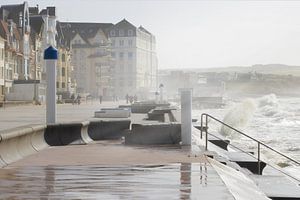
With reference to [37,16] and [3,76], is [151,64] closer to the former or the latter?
[37,16]

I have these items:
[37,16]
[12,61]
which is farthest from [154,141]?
[37,16]

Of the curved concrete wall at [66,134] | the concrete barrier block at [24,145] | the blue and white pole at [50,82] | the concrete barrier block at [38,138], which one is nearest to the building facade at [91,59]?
the curved concrete wall at [66,134]

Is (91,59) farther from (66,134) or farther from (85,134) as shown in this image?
(66,134)

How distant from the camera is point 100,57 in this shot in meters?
118

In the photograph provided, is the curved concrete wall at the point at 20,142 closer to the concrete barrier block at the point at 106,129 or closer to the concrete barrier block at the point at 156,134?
the concrete barrier block at the point at 156,134

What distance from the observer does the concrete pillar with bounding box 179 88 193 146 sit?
12578mm

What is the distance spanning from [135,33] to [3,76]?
74.6 metres

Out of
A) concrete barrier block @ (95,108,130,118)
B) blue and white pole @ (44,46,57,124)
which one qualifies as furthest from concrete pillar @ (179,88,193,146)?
concrete barrier block @ (95,108,130,118)

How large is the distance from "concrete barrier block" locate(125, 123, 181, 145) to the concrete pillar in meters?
0.54

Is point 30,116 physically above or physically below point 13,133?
below

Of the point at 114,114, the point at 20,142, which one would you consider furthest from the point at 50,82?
the point at 114,114

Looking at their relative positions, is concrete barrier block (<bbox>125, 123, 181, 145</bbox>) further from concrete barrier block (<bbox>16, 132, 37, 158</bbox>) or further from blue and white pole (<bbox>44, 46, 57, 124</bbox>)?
concrete barrier block (<bbox>16, 132, 37, 158</bbox>)

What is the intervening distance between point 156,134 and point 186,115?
1417 millimetres

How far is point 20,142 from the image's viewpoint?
1095cm
